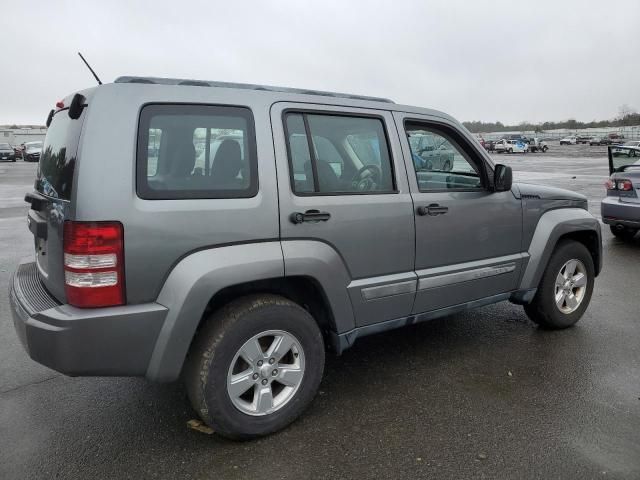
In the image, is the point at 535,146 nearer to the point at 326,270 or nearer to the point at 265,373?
the point at 326,270

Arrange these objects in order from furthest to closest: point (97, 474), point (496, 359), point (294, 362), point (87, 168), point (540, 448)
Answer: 1. point (496, 359)
2. point (294, 362)
3. point (540, 448)
4. point (97, 474)
5. point (87, 168)

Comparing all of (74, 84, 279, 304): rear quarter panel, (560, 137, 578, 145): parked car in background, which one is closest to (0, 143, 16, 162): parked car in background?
(74, 84, 279, 304): rear quarter panel

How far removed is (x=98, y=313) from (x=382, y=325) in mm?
1719

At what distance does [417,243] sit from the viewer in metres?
3.37

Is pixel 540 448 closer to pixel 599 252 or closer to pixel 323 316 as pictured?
pixel 323 316

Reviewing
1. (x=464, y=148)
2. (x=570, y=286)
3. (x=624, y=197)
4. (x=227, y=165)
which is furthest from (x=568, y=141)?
(x=227, y=165)

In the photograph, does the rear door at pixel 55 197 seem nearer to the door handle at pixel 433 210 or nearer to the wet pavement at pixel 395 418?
the wet pavement at pixel 395 418

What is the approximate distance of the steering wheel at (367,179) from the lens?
125 inches

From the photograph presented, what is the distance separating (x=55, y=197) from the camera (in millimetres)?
2637

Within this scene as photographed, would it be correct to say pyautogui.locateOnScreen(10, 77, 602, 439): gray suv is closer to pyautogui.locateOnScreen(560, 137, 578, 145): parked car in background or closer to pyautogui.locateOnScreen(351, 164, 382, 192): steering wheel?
pyautogui.locateOnScreen(351, 164, 382, 192): steering wheel

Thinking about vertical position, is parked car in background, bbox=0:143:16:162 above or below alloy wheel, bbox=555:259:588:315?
above

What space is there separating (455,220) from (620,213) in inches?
225

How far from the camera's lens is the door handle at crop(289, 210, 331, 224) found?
2832mm

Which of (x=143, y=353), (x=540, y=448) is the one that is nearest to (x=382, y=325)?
(x=540, y=448)
